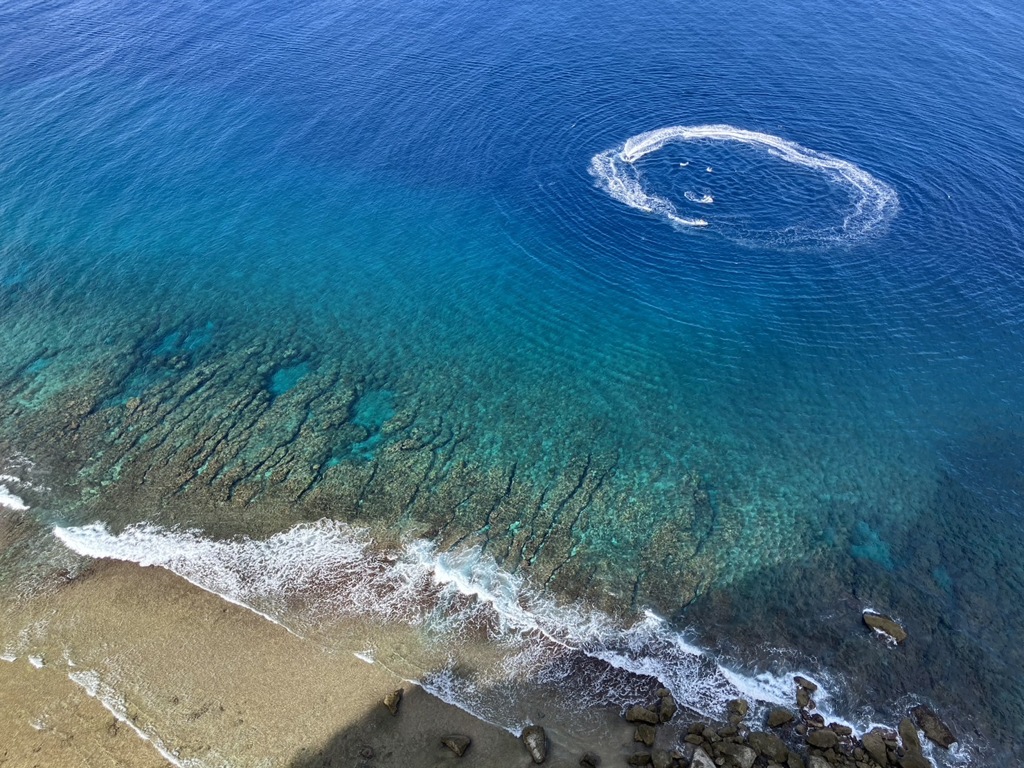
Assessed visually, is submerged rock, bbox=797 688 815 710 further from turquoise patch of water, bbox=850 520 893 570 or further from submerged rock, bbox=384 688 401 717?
submerged rock, bbox=384 688 401 717

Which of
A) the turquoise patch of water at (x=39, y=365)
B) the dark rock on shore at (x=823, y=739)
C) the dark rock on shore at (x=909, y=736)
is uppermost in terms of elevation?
the turquoise patch of water at (x=39, y=365)

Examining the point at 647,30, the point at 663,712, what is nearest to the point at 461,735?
the point at 663,712

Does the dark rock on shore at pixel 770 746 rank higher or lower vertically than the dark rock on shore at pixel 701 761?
lower

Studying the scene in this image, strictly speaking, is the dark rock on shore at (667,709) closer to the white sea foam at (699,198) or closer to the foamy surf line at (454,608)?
the foamy surf line at (454,608)

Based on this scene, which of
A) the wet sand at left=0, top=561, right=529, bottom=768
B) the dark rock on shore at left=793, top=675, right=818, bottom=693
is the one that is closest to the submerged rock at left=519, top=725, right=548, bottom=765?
the wet sand at left=0, top=561, right=529, bottom=768

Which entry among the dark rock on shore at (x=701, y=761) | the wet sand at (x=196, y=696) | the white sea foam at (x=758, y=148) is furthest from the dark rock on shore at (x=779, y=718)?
the white sea foam at (x=758, y=148)

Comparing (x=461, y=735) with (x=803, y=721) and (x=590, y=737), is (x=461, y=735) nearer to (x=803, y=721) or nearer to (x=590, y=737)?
(x=590, y=737)
